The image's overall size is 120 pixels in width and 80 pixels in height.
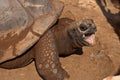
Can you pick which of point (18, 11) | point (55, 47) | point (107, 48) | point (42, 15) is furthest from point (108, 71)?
point (18, 11)

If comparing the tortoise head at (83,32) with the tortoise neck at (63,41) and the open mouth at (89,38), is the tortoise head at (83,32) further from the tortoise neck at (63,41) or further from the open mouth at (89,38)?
the tortoise neck at (63,41)

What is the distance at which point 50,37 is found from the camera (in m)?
4.25

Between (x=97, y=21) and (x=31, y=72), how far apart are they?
5.75 ft

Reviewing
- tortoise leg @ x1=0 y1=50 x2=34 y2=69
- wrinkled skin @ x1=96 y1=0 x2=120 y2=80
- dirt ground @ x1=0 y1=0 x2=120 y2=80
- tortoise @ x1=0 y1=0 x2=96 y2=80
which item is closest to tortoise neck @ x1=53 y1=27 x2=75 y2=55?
tortoise @ x1=0 y1=0 x2=96 y2=80

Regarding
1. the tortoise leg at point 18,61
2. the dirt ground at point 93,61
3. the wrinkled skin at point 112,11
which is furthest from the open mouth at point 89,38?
the wrinkled skin at point 112,11

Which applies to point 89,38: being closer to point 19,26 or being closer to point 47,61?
point 47,61

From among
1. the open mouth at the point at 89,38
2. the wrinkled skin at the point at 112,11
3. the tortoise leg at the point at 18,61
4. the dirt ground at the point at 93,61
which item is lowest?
the wrinkled skin at the point at 112,11

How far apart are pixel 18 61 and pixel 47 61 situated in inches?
15.5

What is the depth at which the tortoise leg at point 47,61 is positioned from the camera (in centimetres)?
412

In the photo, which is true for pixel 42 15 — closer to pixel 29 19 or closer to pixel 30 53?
pixel 29 19

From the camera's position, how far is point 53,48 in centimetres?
419

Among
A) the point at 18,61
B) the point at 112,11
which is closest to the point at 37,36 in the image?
the point at 18,61

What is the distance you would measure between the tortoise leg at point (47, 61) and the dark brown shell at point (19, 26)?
17 centimetres

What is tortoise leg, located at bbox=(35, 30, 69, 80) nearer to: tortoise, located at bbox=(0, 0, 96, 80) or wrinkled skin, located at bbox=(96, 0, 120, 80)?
tortoise, located at bbox=(0, 0, 96, 80)
